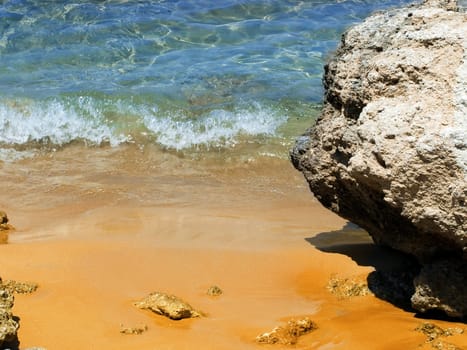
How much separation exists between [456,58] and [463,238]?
0.82 m

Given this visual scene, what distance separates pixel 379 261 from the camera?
4.61 meters

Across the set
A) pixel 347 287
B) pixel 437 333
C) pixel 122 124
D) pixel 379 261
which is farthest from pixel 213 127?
pixel 437 333

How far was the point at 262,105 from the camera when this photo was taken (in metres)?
9.32

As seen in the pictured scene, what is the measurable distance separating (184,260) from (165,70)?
21.3ft

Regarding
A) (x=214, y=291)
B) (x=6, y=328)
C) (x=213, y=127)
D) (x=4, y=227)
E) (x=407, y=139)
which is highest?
(x=407, y=139)

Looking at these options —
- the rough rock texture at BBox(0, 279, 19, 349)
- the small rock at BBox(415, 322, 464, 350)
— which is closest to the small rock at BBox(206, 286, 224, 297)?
the small rock at BBox(415, 322, 464, 350)

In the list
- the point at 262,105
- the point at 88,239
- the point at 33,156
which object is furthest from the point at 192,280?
the point at 262,105

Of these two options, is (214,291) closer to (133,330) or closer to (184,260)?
(184,260)

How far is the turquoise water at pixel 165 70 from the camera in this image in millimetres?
8898

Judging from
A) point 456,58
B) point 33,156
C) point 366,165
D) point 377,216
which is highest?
point 456,58

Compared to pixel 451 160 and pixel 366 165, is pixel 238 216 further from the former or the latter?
pixel 451 160

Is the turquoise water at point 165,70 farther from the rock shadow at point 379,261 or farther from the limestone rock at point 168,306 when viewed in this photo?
the limestone rock at point 168,306

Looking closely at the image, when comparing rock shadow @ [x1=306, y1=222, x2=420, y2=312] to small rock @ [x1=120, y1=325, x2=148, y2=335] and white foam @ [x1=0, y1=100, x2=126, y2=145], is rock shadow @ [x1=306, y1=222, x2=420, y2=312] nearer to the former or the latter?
small rock @ [x1=120, y1=325, x2=148, y2=335]

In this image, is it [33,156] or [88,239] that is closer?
[88,239]
